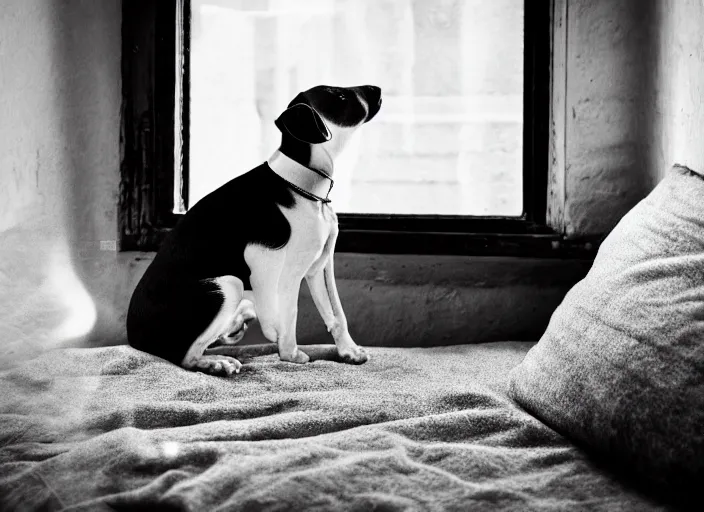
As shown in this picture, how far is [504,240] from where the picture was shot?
149 centimetres

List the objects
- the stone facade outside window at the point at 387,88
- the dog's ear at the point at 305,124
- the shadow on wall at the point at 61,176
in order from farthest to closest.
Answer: the stone facade outside window at the point at 387,88 → the dog's ear at the point at 305,124 → the shadow on wall at the point at 61,176

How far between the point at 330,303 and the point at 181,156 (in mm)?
626

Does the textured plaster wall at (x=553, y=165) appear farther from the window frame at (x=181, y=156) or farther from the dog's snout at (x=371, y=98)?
the dog's snout at (x=371, y=98)

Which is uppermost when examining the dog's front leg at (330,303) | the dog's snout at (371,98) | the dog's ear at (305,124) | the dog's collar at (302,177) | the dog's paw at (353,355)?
the dog's snout at (371,98)

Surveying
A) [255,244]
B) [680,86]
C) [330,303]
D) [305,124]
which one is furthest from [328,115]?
[680,86]

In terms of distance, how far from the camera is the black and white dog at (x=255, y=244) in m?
1.17

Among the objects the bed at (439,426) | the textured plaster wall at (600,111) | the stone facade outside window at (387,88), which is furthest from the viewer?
the stone facade outside window at (387,88)

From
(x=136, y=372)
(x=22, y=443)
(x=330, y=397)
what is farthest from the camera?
(x=136, y=372)

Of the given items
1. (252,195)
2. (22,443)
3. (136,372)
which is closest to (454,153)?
(252,195)

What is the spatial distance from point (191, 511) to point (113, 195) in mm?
1148

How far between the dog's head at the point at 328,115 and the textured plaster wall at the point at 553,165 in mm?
423

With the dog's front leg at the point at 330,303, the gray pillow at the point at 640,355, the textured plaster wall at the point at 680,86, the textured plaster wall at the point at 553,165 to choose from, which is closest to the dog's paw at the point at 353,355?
the dog's front leg at the point at 330,303

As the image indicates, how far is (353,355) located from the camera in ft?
4.17

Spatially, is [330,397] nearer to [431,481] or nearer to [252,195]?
[431,481]
